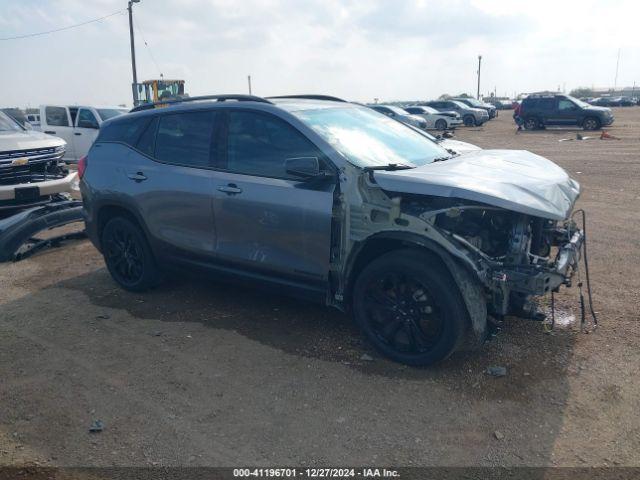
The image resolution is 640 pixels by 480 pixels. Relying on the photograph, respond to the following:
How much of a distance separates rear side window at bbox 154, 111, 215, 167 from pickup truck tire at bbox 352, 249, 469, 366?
1878mm

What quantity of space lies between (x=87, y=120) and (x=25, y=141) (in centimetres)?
754

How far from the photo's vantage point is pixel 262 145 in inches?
181

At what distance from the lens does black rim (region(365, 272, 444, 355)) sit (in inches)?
155

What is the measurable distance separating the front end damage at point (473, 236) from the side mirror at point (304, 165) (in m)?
0.22

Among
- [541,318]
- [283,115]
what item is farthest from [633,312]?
[283,115]

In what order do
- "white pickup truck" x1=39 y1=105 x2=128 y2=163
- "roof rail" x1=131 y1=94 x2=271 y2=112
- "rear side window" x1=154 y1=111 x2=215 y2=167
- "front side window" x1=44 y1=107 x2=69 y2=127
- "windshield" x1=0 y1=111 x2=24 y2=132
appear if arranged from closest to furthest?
"roof rail" x1=131 y1=94 x2=271 y2=112, "rear side window" x1=154 y1=111 x2=215 y2=167, "windshield" x1=0 y1=111 x2=24 y2=132, "white pickup truck" x1=39 y1=105 x2=128 y2=163, "front side window" x1=44 y1=107 x2=69 y2=127

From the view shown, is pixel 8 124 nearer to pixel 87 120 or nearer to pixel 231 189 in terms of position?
pixel 87 120

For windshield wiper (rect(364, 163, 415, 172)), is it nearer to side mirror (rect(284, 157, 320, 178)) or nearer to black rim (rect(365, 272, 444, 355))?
side mirror (rect(284, 157, 320, 178))

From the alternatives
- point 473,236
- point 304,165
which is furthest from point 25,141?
point 473,236

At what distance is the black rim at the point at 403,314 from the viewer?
3.94 meters

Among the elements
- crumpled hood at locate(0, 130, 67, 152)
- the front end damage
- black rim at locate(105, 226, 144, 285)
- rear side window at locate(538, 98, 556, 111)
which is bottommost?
black rim at locate(105, 226, 144, 285)

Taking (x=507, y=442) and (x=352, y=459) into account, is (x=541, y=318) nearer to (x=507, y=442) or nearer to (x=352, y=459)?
(x=507, y=442)

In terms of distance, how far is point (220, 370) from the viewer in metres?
4.16

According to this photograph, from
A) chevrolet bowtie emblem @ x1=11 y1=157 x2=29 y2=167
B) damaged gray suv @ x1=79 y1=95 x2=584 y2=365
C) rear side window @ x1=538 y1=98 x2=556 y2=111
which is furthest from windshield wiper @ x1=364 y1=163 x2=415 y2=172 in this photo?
rear side window @ x1=538 y1=98 x2=556 y2=111
